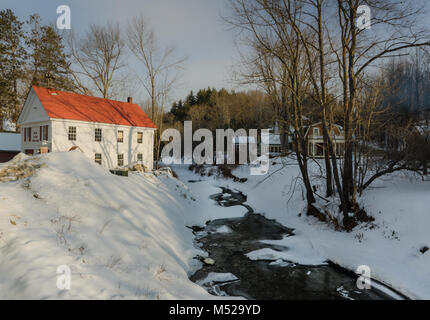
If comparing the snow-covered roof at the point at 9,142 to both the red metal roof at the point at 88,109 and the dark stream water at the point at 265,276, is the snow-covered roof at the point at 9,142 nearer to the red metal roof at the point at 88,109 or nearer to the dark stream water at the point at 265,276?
the red metal roof at the point at 88,109

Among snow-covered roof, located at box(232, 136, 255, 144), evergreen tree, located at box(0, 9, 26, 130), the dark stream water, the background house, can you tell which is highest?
evergreen tree, located at box(0, 9, 26, 130)

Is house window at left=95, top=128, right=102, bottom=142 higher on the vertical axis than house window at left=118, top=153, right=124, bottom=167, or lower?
higher

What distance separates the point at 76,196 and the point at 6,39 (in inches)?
1444

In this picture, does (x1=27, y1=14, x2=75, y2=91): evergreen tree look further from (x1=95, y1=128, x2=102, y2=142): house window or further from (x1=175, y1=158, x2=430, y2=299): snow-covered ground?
(x1=175, y1=158, x2=430, y2=299): snow-covered ground

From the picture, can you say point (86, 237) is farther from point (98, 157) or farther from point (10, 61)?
point (10, 61)

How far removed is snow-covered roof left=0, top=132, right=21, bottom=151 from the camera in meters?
26.5

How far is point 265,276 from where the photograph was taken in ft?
23.7

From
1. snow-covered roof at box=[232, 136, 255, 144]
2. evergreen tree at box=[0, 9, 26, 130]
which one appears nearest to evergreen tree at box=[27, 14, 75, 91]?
evergreen tree at box=[0, 9, 26, 130]

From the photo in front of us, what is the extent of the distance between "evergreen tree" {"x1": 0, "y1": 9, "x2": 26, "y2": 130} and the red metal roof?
15.3 m

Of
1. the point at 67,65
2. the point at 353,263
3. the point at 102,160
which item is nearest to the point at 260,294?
the point at 353,263

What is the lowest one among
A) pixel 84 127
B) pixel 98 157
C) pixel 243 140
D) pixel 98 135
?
pixel 98 157

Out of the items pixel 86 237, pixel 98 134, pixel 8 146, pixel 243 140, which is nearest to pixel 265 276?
pixel 86 237

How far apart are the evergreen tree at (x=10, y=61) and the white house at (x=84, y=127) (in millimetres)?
12098

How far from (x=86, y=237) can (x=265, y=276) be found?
543 cm
